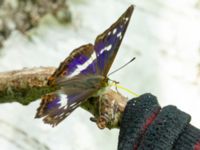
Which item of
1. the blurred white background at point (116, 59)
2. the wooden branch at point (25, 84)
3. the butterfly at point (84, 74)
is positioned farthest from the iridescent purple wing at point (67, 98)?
the blurred white background at point (116, 59)

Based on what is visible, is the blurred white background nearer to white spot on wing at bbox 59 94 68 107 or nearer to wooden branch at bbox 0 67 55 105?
wooden branch at bbox 0 67 55 105

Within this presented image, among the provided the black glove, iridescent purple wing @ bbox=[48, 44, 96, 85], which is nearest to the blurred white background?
iridescent purple wing @ bbox=[48, 44, 96, 85]

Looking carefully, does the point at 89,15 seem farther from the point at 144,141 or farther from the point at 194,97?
the point at 144,141

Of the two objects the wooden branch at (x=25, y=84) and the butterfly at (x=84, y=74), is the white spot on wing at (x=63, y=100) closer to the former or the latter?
the butterfly at (x=84, y=74)

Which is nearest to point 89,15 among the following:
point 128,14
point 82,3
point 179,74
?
point 82,3

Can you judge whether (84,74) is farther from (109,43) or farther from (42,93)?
(42,93)
